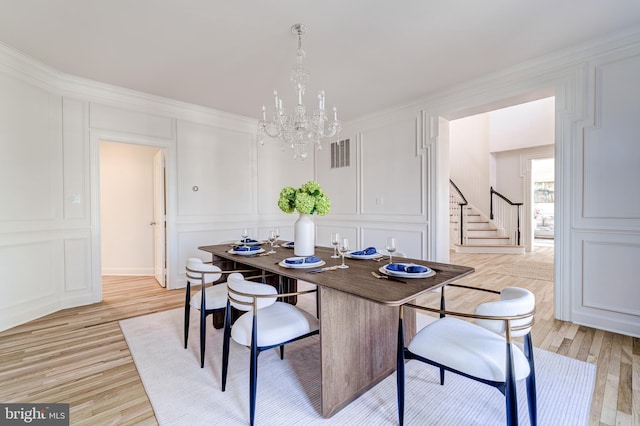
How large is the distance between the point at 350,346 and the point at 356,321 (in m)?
0.15

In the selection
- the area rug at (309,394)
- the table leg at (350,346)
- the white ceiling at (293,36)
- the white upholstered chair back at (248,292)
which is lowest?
the area rug at (309,394)

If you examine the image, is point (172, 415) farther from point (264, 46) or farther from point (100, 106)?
point (100, 106)

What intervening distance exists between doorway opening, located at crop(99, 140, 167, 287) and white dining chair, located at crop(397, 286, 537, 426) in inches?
188

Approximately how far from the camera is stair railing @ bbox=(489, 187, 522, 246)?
23.5 feet

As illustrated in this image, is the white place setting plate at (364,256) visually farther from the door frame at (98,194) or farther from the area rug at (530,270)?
the area rug at (530,270)

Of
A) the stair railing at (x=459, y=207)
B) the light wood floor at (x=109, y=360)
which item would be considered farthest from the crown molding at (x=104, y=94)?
the stair railing at (x=459, y=207)

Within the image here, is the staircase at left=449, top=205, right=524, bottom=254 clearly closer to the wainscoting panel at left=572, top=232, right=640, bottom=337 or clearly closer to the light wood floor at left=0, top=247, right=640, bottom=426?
the light wood floor at left=0, top=247, right=640, bottom=426

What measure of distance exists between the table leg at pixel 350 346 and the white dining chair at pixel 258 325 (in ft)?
0.56

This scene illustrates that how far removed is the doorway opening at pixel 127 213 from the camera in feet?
16.4

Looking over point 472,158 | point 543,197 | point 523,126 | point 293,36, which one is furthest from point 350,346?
point 543,197

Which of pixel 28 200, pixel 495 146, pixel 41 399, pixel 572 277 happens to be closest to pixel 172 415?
pixel 41 399

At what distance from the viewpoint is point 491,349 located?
137cm

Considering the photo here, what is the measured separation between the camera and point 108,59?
2953 mm

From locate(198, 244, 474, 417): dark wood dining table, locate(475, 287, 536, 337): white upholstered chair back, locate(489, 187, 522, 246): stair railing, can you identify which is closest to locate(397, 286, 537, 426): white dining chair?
locate(475, 287, 536, 337): white upholstered chair back
